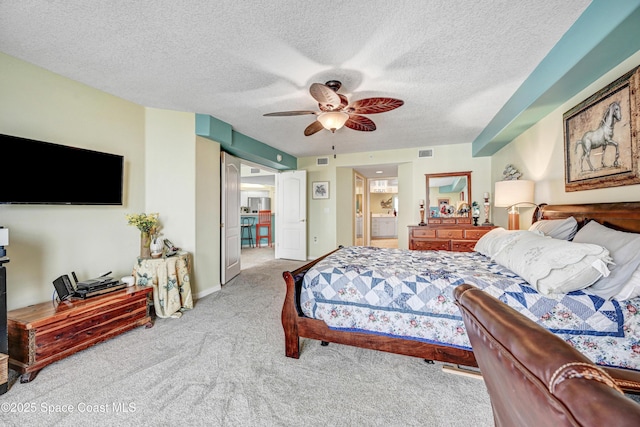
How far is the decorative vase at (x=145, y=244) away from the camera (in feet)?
9.41

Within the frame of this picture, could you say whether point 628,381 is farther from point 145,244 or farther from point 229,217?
point 229,217

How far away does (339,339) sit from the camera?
6.32 ft

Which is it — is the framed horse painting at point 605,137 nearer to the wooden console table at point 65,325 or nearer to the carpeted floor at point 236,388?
the carpeted floor at point 236,388

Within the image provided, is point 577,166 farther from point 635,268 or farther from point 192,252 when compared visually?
point 192,252

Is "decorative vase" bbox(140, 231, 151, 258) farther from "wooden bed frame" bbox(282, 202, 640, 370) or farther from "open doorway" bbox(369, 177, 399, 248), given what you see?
"open doorway" bbox(369, 177, 399, 248)

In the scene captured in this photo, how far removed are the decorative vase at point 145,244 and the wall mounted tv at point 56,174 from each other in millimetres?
419

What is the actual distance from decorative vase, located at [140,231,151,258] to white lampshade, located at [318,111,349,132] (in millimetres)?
2329

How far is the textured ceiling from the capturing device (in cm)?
160

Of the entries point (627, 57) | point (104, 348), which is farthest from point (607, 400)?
point (104, 348)

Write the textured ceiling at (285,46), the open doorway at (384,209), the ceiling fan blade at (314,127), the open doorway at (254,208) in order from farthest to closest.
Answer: the open doorway at (384,209)
the open doorway at (254,208)
the ceiling fan blade at (314,127)
the textured ceiling at (285,46)

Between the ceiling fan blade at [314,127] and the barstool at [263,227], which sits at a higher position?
the ceiling fan blade at [314,127]

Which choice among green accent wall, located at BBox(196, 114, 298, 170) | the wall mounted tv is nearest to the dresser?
green accent wall, located at BBox(196, 114, 298, 170)

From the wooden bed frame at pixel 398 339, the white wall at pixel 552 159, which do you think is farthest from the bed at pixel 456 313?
the white wall at pixel 552 159

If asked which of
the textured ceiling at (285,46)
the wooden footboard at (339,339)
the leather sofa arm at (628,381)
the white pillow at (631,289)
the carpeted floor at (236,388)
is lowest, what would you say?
the carpeted floor at (236,388)
